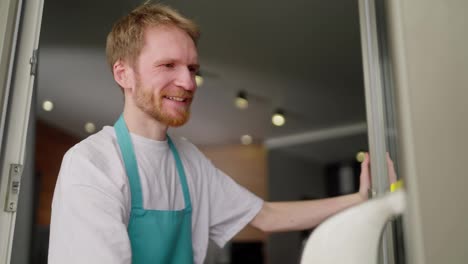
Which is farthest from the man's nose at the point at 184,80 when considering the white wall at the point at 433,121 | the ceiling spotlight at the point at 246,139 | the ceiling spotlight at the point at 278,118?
the ceiling spotlight at the point at 246,139

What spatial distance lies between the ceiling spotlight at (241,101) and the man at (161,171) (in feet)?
7.54

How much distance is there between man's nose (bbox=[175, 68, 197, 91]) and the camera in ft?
3.26

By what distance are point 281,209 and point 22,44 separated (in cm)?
73

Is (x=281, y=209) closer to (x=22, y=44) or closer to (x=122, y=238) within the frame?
(x=122, y=238)

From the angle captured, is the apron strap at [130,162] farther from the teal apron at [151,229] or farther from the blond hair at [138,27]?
the blond hair at [138,27]

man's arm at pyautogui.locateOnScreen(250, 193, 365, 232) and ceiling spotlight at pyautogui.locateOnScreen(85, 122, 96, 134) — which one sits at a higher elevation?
ceiling spotlight at pyautogui.locateOnScreen(85, 122, 96, 134)

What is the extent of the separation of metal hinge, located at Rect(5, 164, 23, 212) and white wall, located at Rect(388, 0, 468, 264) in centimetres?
87

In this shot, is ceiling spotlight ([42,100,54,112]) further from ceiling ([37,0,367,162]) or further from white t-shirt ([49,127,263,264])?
white t-shirt ([49,127,263,264])

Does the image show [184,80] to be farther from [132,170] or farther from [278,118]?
[278,118]

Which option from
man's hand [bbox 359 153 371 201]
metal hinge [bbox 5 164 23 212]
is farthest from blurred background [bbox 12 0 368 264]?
man's hand [bbox 359 153 371 201]

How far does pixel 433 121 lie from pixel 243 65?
2797 millimetres

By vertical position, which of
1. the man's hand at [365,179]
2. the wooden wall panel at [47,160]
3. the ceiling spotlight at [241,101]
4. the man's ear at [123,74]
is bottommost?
the man's hand at [365,179]

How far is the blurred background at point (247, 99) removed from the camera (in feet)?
7.61

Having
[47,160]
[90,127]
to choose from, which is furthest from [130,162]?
[47,160]
